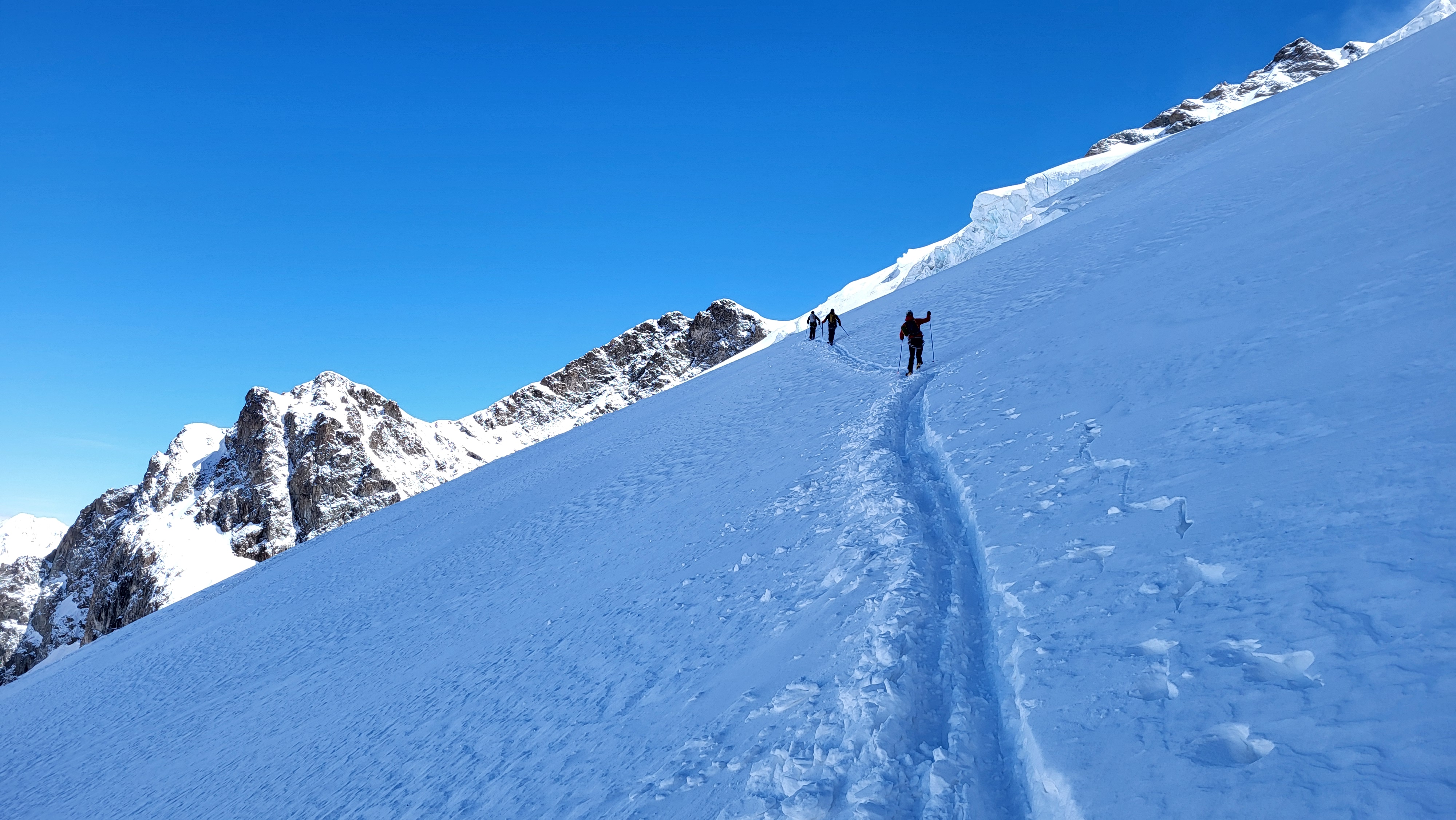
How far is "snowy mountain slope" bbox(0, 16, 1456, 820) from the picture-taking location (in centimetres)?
301

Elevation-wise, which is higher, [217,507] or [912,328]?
[217,507]

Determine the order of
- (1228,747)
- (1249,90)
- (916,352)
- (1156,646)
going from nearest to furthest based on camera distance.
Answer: (1228,747), (1156,646), (916,352), (1249,90)

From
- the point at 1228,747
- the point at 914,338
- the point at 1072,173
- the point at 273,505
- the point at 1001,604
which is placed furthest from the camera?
the point at 273,505

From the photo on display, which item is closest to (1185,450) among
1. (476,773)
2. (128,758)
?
(476,773)

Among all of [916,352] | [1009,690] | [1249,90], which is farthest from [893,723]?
[1249,90]

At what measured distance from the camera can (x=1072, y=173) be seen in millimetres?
62688

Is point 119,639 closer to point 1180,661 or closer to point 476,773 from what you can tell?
point 476,773

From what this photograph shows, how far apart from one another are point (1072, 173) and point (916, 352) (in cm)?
6153

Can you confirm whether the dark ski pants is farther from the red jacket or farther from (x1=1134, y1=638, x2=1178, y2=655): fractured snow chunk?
(x1=1134, y1=638, x2=1178, y2=655): fractured snow chunk

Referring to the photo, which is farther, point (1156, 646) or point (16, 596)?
point (16, 596)

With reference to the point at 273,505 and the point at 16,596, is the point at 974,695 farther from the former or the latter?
the point at 16,596

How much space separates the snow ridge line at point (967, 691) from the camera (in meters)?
3.29

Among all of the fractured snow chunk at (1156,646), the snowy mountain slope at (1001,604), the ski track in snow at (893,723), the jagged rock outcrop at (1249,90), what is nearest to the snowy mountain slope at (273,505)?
the jagged rock outcrop at (1249,90)

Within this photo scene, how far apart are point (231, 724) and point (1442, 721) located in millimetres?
12326
